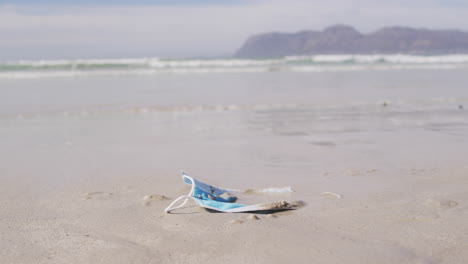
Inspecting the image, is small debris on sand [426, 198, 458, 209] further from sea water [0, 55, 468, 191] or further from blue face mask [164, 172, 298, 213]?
sea water [0, 55, 468, 191]

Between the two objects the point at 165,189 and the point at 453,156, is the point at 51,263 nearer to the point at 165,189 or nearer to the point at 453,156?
the point at 165,189

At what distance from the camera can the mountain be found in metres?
40.8

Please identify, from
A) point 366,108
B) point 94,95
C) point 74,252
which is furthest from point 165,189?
point 94,95

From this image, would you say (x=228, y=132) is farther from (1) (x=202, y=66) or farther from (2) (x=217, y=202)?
(1) (x=202, y=66)

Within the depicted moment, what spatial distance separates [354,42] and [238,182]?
140 feet

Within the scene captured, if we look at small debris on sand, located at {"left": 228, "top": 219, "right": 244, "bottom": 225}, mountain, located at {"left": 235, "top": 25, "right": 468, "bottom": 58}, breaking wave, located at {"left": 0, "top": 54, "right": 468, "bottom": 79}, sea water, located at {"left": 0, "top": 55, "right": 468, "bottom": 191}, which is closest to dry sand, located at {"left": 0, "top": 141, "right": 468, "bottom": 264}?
small debris on sand, located at {"left": 228, "top": 219, "right": 244, "bottom": 225}

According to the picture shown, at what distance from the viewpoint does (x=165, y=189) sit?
13.8ft

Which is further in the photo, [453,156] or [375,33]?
[375,33]

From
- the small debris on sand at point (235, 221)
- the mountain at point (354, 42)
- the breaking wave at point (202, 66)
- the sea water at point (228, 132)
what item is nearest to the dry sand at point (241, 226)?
the small debris on sand at point (235, 221)

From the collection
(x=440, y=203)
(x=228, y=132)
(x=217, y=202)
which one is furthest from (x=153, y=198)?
(x=228, y=132)

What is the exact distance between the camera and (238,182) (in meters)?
4.43

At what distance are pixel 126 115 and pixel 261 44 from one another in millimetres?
39249

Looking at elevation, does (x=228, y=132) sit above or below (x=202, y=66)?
above

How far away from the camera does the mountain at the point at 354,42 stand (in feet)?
134
